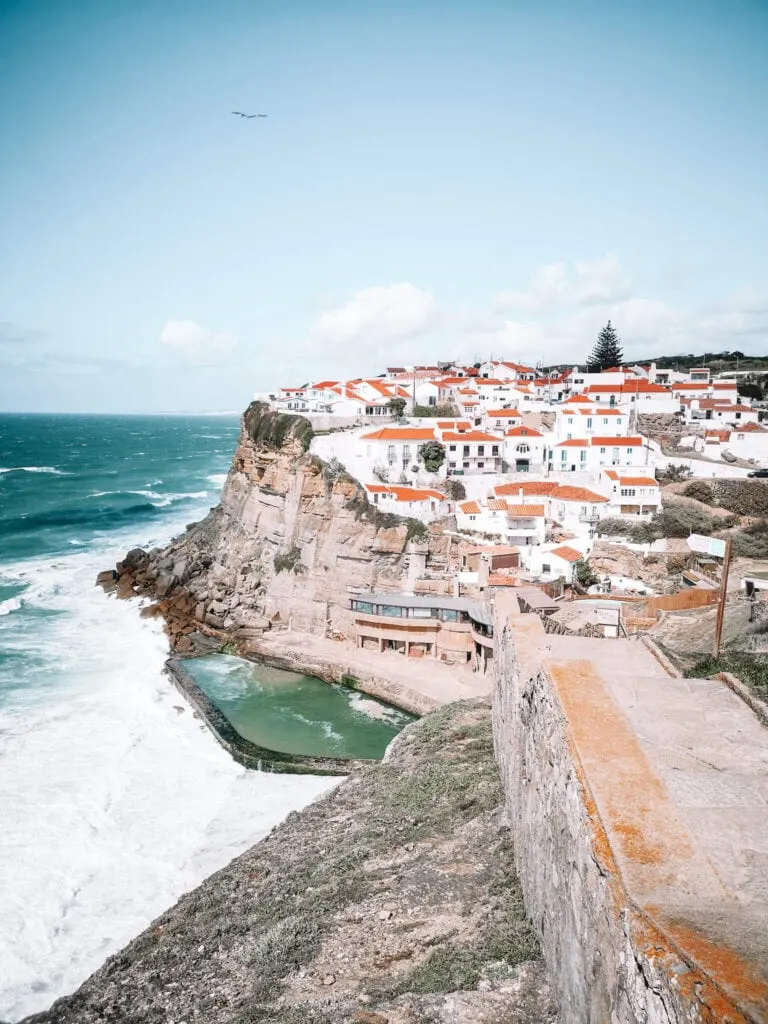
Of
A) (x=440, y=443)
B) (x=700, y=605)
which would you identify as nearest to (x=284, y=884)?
(x=700, y=605)

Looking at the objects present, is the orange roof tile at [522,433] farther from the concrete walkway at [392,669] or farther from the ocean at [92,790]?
the ocean at [92,790]

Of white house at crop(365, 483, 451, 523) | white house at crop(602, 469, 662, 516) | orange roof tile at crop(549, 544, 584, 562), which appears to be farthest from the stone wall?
white house at crop(602, 469, 662, 516)

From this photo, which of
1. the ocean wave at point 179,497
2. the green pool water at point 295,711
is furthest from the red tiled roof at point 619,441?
the ocean wave at point 179,497

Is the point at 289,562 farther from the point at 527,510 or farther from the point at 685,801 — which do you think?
the point at 685,801

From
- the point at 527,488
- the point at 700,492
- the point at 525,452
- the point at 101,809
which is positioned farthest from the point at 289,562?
the point at 700,492

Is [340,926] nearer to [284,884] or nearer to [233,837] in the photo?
[284,884]

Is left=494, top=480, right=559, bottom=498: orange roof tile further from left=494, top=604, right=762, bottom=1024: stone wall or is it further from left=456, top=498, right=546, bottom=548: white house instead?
left=494, top=604, right=762, bottom=1024: stone wall
